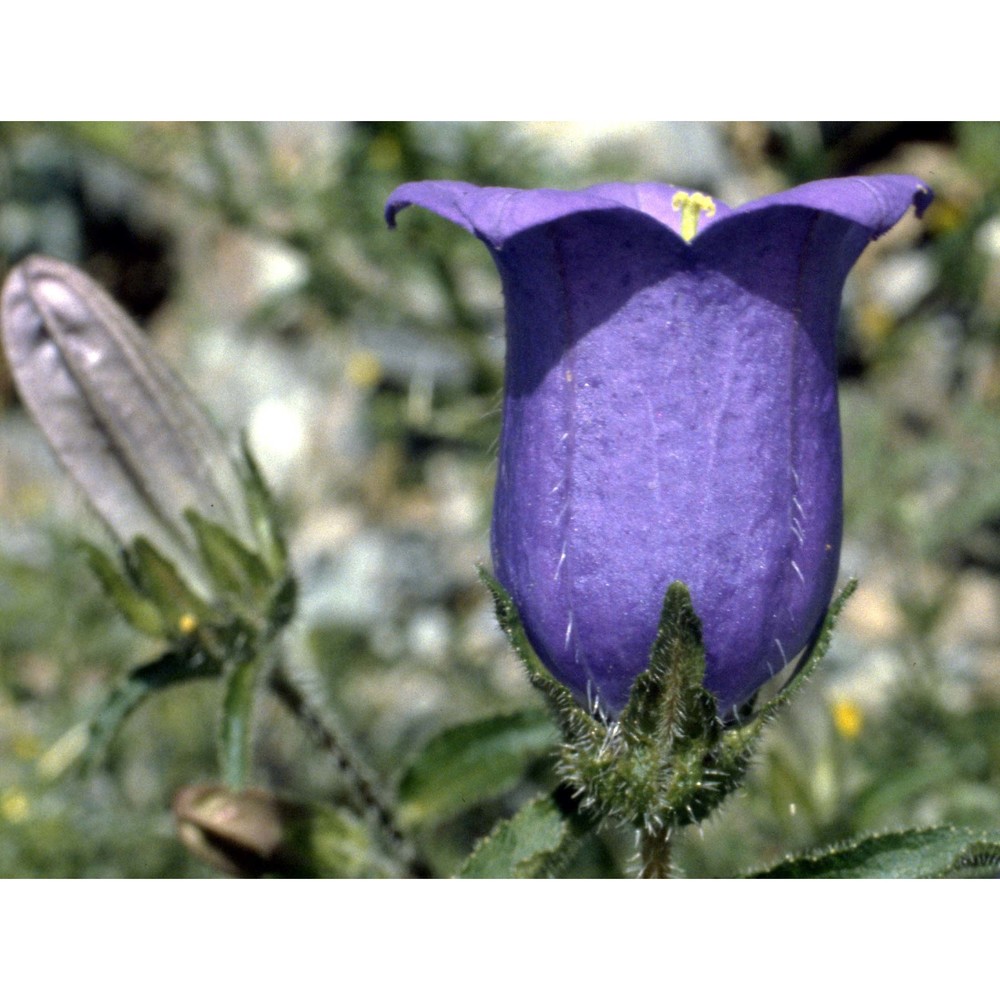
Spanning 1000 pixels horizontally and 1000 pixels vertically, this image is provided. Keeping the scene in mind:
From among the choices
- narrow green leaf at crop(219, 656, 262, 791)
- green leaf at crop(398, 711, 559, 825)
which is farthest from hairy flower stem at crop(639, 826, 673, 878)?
narrow green leaf at crop(219, 656, 262, 791)

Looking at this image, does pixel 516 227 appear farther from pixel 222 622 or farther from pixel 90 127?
pixel 90 127

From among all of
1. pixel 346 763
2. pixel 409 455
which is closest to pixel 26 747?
pixel 346 763

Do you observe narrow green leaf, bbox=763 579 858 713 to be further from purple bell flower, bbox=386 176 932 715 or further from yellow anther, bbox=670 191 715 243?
yellow anther, bbox=670 191 715 243

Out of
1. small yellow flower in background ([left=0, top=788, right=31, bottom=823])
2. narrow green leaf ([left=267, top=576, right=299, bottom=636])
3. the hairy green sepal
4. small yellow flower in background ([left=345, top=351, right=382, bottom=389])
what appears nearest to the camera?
the hairy green sepal

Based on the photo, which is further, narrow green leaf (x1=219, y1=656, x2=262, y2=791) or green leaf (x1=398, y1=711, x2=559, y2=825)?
green leaf (x1=398, y1=711, x2=559, y2=825)

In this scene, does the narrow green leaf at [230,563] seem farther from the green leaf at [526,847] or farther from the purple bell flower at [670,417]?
the purple bell flower at [670,417]

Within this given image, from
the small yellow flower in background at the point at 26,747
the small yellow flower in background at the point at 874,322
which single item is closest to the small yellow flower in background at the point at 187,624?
the small yellow flower in background at the point at 26,747
